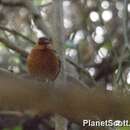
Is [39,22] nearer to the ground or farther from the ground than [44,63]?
farther from the ground

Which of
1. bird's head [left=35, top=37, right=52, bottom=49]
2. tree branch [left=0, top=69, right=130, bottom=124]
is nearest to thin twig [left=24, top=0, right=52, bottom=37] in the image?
bird's head [left=35, top=37, right=52, bottom=49]

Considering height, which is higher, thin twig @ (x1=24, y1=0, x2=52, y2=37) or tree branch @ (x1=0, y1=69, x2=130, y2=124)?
thin twig @ (x1=24, y1=0, x2=52, y2=37)

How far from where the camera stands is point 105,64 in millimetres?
2262

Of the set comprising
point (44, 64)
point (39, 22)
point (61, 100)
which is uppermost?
point (39, 22)

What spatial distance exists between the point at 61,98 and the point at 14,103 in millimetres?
65

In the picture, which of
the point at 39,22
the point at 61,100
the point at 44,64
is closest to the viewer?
the point at 61,100

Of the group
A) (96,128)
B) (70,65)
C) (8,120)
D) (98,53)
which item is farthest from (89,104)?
(98,53)

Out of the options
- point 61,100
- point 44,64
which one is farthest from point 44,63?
point 61,100

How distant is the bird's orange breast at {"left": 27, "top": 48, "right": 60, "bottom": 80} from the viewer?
4.64 feet

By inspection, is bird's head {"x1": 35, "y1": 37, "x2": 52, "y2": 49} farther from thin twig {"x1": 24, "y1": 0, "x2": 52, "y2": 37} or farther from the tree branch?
the tree branch

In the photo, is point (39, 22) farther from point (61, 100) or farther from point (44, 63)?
point (61, 100)

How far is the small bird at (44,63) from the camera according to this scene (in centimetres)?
141

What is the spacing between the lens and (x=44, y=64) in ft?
4.67

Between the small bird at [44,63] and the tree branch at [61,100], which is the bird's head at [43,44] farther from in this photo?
the tree branch at [61,100]
